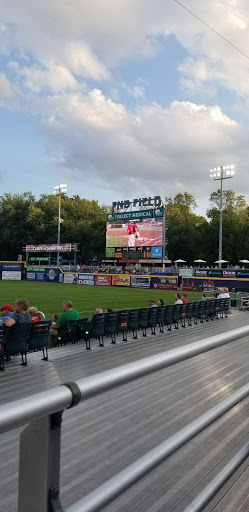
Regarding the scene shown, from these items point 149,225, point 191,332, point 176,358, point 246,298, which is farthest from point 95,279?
point 176,358

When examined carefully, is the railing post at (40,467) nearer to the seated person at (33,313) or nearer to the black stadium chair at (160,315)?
the seated person at (33,313)

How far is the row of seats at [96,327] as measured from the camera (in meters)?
8.80

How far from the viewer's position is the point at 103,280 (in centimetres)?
4653

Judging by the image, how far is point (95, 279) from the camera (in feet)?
154

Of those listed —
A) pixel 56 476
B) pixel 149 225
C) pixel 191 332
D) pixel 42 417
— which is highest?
pixel 149 225

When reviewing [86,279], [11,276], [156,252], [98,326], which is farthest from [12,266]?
[98,326]

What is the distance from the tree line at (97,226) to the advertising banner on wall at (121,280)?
26.3m

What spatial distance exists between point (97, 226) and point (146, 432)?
8171 centimetres

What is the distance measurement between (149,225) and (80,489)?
51004 millimetres

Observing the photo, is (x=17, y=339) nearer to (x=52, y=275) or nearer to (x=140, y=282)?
(x=140, y=282)

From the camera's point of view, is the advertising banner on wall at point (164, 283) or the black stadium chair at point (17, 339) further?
the advertising banner on wall at point (164, 283)

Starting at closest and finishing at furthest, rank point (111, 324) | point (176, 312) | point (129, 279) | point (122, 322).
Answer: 1. point (111, 324)
2. point (122, 322)
3. point (176, 312)
4. point (129, 279)

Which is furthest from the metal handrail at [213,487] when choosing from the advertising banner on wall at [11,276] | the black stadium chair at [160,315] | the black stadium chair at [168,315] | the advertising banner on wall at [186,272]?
the advertising banner on wall at [11,276]

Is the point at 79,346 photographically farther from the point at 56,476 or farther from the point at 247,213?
the point at 247,213
